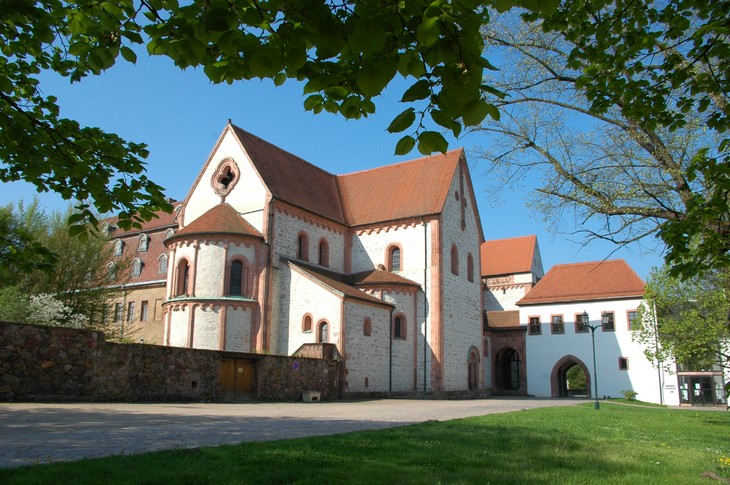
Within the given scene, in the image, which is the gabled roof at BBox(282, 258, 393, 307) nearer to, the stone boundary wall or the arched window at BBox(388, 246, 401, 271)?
the arched window at BBox(388, 246, 401, 271)

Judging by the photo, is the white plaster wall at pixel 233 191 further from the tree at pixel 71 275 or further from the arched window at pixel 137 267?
the arched window at pixel 137 267

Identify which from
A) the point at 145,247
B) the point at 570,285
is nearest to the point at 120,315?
the point at 145,247

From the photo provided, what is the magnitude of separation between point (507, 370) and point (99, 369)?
37958 millimetres

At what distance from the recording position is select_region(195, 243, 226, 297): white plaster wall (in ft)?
97.2

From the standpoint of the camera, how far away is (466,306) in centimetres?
3712

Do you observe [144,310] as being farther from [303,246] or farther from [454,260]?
[454,260]

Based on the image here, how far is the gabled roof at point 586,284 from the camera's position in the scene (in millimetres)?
42781

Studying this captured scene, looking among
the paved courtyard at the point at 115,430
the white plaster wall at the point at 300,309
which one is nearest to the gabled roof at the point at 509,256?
the white plaster wall at the point at 300,309

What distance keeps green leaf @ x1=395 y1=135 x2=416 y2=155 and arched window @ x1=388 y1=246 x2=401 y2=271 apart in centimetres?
3178

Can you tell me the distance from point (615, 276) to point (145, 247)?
36.5 meters

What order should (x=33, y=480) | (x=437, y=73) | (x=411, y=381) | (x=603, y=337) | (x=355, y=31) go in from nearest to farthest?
(x=355, y=31) → (x=437, y=73) → (x=33, y=480) → (x=411, y=381) → (x=603, y=337)

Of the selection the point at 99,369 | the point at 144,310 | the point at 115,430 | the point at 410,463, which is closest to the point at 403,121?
the point at 410,463

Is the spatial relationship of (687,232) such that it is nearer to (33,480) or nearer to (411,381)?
(33,480)

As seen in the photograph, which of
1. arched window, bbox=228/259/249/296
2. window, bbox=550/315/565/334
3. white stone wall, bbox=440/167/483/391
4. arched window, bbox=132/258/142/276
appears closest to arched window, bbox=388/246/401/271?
white stone wall, bbox=440/167/483/391
